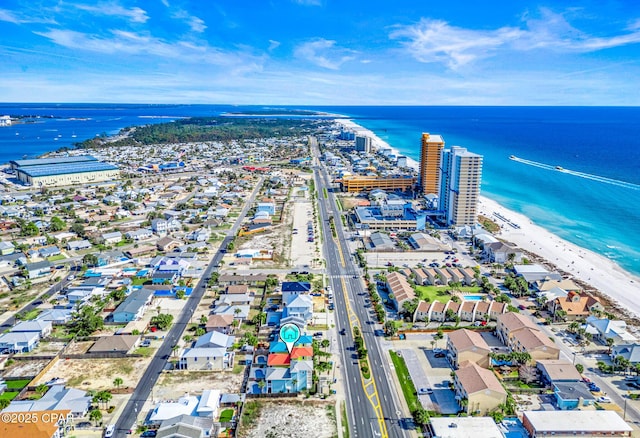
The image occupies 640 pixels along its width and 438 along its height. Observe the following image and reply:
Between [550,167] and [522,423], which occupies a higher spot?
[550,167]

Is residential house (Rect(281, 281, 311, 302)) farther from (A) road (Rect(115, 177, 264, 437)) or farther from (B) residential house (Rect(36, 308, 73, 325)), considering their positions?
(B) residential house (Rect(36, 308, 73, 325))

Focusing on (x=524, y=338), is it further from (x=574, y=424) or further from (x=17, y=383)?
(x=17, y=383)

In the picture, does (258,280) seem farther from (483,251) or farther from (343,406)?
(483,251)

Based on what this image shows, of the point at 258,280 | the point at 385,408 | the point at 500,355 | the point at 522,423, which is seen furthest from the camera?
the point at 258,280

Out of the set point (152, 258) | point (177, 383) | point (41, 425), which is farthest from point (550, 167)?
point (41, 425)

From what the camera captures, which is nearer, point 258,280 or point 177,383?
point 177,383

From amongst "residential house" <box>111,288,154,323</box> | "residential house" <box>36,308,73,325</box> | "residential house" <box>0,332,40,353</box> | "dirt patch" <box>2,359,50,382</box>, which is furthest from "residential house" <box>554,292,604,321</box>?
"residential house" <box>0,332,40,353</box>
